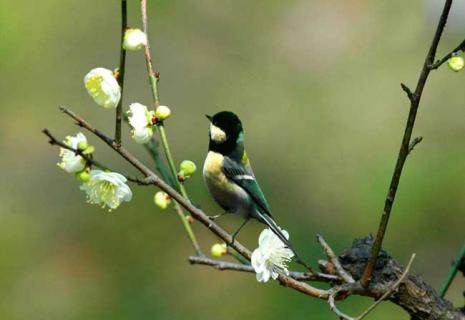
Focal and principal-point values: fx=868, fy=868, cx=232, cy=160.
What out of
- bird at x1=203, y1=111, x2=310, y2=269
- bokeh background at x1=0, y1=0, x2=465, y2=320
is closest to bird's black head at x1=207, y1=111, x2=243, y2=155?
bird at x1=203, y1=111, x2=310, y2=269

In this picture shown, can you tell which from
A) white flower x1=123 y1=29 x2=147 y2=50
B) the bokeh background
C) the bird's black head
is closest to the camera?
white flower x1=123 y1=29 x2=147 y2=50

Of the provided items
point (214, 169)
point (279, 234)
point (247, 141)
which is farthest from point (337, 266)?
point (247, 141)

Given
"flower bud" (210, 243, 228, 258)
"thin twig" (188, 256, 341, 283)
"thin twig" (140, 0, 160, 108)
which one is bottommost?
"thin twig" (188, 256, 341, 283)

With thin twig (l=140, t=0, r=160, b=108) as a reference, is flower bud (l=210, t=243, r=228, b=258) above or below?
below

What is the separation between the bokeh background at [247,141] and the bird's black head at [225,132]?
1915mm

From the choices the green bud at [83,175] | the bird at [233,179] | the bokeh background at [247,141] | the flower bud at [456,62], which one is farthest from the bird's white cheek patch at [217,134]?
the bokeh background at [247,141]

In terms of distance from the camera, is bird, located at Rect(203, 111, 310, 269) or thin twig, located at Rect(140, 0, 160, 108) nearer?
thin twig, located at Rect(140, 0, 160, 108)

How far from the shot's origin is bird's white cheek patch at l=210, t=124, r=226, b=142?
47.4 inches

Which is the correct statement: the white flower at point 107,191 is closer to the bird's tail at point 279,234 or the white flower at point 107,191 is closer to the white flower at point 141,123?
the white flower at point 141,123

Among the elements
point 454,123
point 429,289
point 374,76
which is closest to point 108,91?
point 429,289

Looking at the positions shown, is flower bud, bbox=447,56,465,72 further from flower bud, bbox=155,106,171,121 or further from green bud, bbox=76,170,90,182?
green bud, bbox=76,170,90,182

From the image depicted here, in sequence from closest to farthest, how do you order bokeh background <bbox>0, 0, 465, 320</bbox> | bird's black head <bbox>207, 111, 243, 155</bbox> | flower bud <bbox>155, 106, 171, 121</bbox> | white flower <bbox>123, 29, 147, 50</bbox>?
white flower <bbox>123, 29, 147, 50</bbox> → flower bud <bbox>155, 106, 171, 121</bbox> → bird's black head <bbox>207, 111, 243, 155</bbox> → bokeh background <bbox>0, 0, 465, 320</bbox>

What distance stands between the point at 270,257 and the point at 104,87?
0.31 meters

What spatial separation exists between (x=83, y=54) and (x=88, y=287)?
67.3 inches
